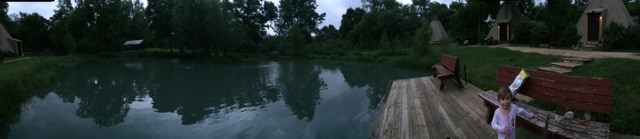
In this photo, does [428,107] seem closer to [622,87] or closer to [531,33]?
[622,87]

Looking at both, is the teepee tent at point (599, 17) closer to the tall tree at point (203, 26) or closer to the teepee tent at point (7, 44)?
the tall tree at point (203, 26)

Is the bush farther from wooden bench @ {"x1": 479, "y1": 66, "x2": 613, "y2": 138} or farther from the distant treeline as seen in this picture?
wooden bench @ {"x1": 479, "y1": 66, "x2": 613, "y2": 138}

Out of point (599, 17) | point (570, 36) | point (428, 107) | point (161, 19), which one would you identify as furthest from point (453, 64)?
point (161, 19)

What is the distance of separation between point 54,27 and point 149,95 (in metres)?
45.1

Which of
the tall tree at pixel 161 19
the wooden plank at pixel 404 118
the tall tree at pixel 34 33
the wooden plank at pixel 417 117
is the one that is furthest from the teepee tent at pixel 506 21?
the tall tree at pixel 34 33

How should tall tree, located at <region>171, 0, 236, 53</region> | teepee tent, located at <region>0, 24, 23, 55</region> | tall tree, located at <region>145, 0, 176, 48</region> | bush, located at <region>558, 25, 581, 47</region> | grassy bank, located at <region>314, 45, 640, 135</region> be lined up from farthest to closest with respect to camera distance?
tall tree, located at <region>145, 0, 176, 48</region> → tall tree, located at <region>171, 0, 236, 53</region> → teepee tent, located at <region>0, 24, 23, 55</region> → bush, located at <region>558, 25, 581, 47</region> → grassy bank, located at <region>314, 45, 640, 135</region>

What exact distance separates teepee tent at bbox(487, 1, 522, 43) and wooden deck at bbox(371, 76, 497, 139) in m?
22.7

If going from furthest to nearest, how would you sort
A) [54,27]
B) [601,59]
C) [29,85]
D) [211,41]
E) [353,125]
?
[54,27], [211,41], [29,85], [601,59], [353,125]

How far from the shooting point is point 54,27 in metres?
48.9

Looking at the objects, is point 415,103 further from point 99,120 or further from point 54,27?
point 54,27

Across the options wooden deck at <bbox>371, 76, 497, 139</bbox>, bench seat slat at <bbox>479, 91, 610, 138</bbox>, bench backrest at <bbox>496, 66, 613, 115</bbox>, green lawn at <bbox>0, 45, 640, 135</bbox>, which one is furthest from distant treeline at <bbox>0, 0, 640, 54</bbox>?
bench seat slat at <bbox>479, 91, 610, 138</bbox>

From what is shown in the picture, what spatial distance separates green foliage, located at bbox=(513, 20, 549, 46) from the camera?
875 inches

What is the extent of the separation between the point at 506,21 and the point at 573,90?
1104 inches

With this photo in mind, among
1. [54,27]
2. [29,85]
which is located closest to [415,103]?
[29,85]
